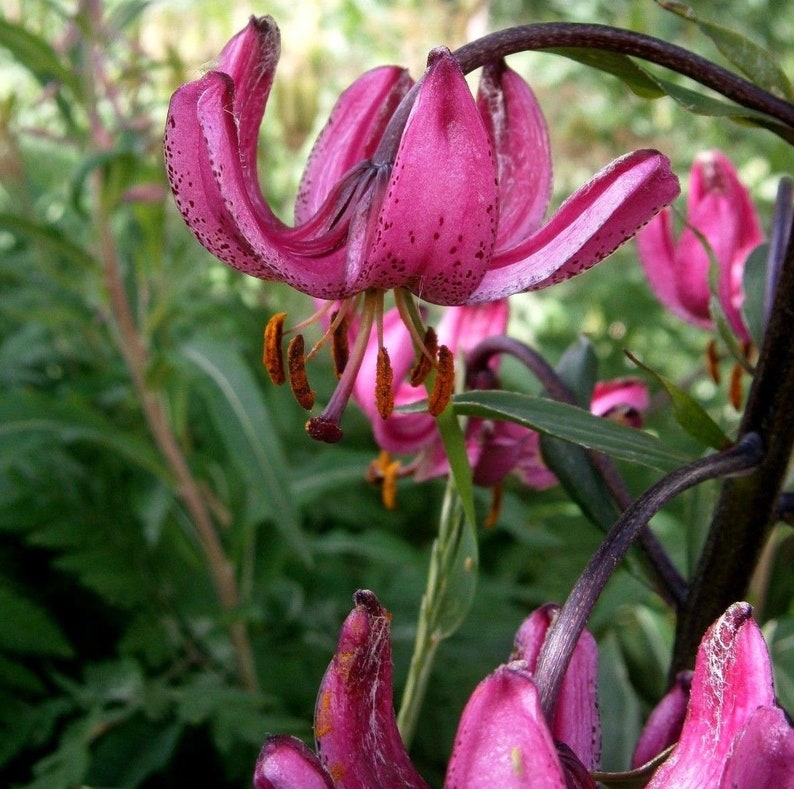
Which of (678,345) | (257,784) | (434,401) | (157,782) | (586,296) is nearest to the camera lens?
(257,784)

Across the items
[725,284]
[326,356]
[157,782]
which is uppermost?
[326,356]

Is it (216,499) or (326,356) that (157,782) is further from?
(326,356)

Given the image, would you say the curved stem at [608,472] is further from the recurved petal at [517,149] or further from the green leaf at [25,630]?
the green leaf at [25,630]

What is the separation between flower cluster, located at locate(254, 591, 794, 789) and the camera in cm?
30

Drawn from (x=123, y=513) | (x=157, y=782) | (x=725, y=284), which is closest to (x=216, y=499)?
(x=123, y=513)

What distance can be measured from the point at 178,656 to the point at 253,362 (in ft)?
1.65

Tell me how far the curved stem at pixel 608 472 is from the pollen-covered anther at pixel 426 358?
0.07 m

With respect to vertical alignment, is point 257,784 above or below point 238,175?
below

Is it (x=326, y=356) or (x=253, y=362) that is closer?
(x=253, y=362)

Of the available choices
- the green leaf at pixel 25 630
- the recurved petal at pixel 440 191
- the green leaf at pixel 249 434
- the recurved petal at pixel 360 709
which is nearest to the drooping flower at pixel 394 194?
the recurved petal at pixel 440 191

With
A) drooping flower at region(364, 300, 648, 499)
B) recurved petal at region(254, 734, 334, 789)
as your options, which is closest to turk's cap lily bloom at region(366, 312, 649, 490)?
drooping flower at region(364, 300, 648, 499)

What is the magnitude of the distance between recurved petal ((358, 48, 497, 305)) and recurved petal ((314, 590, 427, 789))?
14 centimetres

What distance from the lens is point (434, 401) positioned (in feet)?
1.53

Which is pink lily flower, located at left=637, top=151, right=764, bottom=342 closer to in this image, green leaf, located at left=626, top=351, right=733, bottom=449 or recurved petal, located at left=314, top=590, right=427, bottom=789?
green leaf, located at left=626, top=351, right=733, bottom=449
